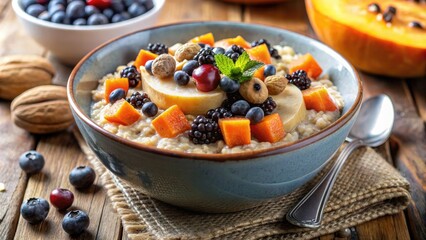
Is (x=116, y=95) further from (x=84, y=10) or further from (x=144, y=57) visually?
(x=84, y=10)

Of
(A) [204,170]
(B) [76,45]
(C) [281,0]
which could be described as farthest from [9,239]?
(C) [281,0]

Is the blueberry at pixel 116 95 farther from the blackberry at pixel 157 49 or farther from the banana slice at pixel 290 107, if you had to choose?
the banana slice at pixel 290 107

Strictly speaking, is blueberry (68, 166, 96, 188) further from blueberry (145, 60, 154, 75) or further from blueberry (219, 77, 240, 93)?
blueberry (219, 77, 240, 93)

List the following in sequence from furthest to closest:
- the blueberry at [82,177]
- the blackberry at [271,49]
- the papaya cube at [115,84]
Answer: the blackberry at [271,49] < the blueberry at [82,177] < the papaya cube at [115,84]

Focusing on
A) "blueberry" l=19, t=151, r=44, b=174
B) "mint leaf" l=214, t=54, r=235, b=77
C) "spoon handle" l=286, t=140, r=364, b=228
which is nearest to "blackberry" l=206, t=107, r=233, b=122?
"mint leaf" l=214, t=54, r=235, b=77

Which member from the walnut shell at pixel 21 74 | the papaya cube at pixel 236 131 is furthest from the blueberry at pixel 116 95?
the walnut shell at pixel 21 74

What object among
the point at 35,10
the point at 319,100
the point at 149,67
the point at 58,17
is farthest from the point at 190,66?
the point at 35,10

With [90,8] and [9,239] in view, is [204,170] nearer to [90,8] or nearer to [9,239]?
[9,239]
